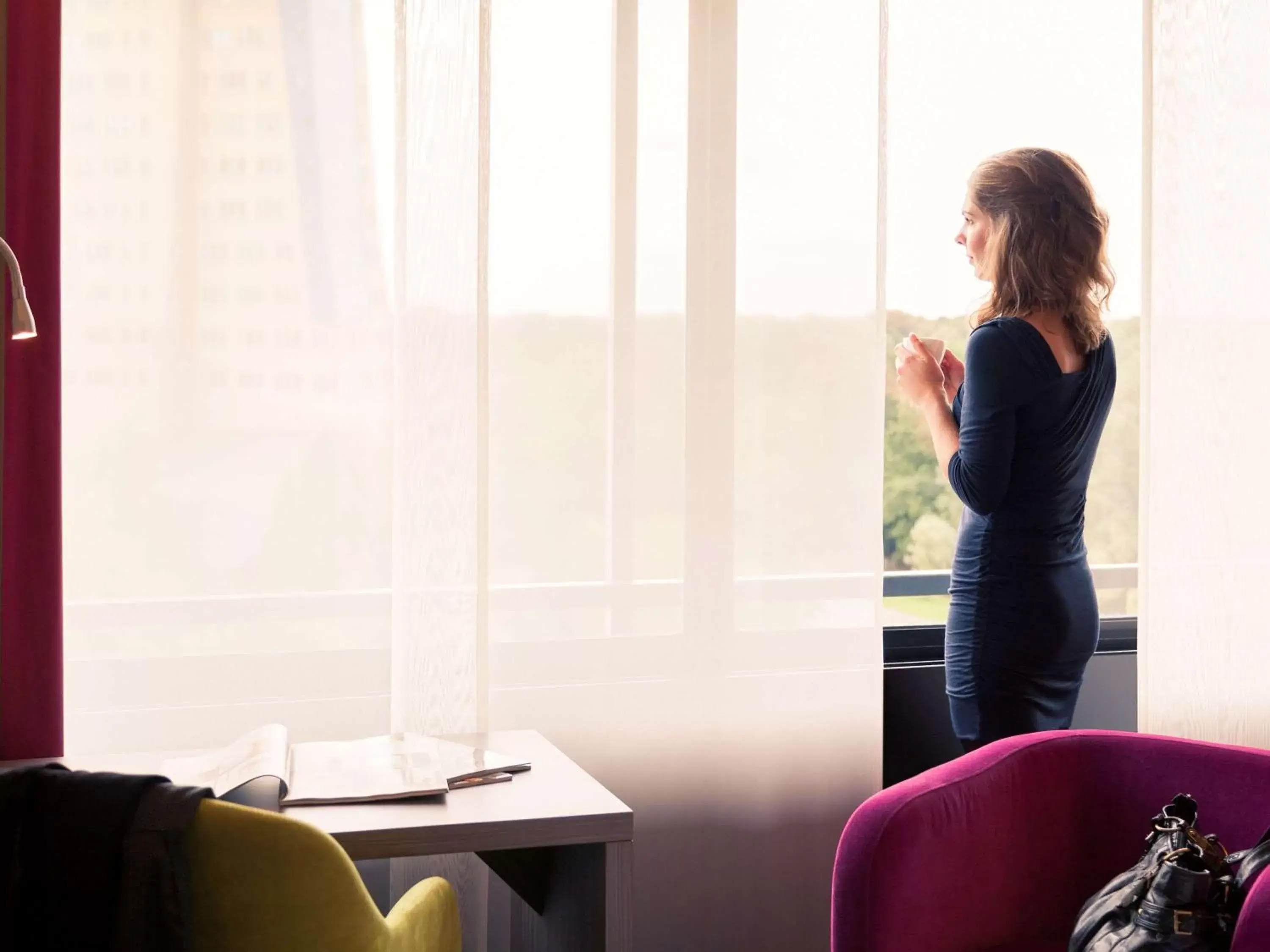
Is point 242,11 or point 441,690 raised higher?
point 242,11

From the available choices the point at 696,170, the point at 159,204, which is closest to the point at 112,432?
the point at 159,204

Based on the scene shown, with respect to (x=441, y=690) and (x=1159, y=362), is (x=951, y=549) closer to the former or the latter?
(x=1159, y=362)

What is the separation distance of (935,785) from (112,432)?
153cm

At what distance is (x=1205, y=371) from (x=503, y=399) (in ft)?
5.09

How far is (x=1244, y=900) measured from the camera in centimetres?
150

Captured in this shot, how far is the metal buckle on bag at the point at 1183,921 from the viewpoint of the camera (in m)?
1.49

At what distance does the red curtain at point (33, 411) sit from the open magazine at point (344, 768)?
342mm

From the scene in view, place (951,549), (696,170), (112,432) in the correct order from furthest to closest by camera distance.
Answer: (951,549) < (696,170) < (112,432)

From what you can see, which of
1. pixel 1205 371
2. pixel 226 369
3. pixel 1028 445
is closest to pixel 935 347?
pixel 1028 445

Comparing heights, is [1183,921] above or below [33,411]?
below

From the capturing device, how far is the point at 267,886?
125 centimetres

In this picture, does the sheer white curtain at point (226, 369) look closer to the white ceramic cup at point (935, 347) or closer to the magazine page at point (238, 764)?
the magazine page at point (238, 764)

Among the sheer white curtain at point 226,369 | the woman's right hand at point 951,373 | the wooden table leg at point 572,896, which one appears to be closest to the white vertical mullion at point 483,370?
the sheer white curtain at point 226,369

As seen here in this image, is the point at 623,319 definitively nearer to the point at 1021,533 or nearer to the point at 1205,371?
the point at 1021,533
